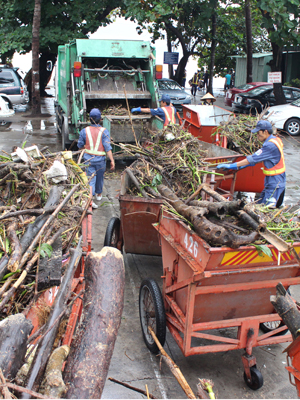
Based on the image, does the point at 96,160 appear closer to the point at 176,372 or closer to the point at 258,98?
the point at 176,372

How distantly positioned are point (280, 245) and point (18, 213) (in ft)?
6.81

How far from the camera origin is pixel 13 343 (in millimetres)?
1951

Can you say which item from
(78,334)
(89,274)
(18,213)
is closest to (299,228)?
(89,274)

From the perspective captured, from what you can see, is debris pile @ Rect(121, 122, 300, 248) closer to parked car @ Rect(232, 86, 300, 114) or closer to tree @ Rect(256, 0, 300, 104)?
tree @ Rect(256, 0, 300, 104)

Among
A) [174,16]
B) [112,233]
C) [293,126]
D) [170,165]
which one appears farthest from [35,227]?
[174,16]

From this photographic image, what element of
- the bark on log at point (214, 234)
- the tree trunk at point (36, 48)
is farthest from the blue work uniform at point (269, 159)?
the tree trunk at point (36, 48)

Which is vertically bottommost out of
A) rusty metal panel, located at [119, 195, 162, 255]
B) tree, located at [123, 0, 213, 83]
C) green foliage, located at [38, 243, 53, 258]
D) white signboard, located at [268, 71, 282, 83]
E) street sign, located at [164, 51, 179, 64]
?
rusty metal panel, located at [119, 195, 162, 255]

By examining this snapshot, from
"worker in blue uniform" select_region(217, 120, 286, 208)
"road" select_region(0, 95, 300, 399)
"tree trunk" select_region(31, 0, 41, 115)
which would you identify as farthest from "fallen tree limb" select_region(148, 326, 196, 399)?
"tree trunk" select_region(31, 0, 41, 115)

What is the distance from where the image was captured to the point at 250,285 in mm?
3242

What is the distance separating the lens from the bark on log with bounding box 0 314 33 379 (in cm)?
188

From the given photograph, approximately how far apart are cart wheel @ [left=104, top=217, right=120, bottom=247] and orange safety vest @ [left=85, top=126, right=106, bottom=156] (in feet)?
6.32

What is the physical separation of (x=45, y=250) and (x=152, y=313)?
1.52 metres

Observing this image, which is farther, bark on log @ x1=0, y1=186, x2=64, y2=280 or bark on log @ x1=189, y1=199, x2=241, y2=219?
bark on log @ x1=189, y1=199, x2=241, y2=219

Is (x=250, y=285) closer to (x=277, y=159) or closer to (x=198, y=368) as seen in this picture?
(x=198, y=368)
